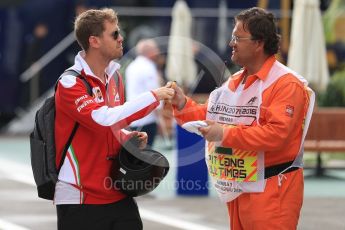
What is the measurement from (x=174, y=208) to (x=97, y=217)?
659 centimetres

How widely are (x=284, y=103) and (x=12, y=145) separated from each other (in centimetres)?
1633

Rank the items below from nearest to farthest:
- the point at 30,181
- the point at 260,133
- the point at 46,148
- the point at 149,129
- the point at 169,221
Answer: the point at 260,133
the point at 46,148
the point at 169,221
the point at 149,129
the point at 30,181

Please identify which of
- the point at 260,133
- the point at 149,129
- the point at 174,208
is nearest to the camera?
the point at 260,133

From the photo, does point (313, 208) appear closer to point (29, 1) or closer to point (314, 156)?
point (314, 156)

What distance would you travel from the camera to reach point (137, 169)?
19.3 feet

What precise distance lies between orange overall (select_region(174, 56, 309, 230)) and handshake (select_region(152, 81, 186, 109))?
453 millimetres

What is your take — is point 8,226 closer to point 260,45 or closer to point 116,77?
point 116,77

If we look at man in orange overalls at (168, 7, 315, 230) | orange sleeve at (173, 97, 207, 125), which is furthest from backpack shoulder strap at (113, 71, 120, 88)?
man in orange overalls at (168, 7, 315, 230)

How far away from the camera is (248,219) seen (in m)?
5.84

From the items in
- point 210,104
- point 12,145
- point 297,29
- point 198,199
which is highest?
point 210,104

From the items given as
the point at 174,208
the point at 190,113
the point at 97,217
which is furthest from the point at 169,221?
the point at 97,217

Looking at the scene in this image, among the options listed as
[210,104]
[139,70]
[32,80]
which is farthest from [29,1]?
[210,104]

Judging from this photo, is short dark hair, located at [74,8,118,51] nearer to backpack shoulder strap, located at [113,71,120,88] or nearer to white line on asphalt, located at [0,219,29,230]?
backpack shoulder strap, located at [113,71,120,88]

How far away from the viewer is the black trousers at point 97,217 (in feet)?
19.4
